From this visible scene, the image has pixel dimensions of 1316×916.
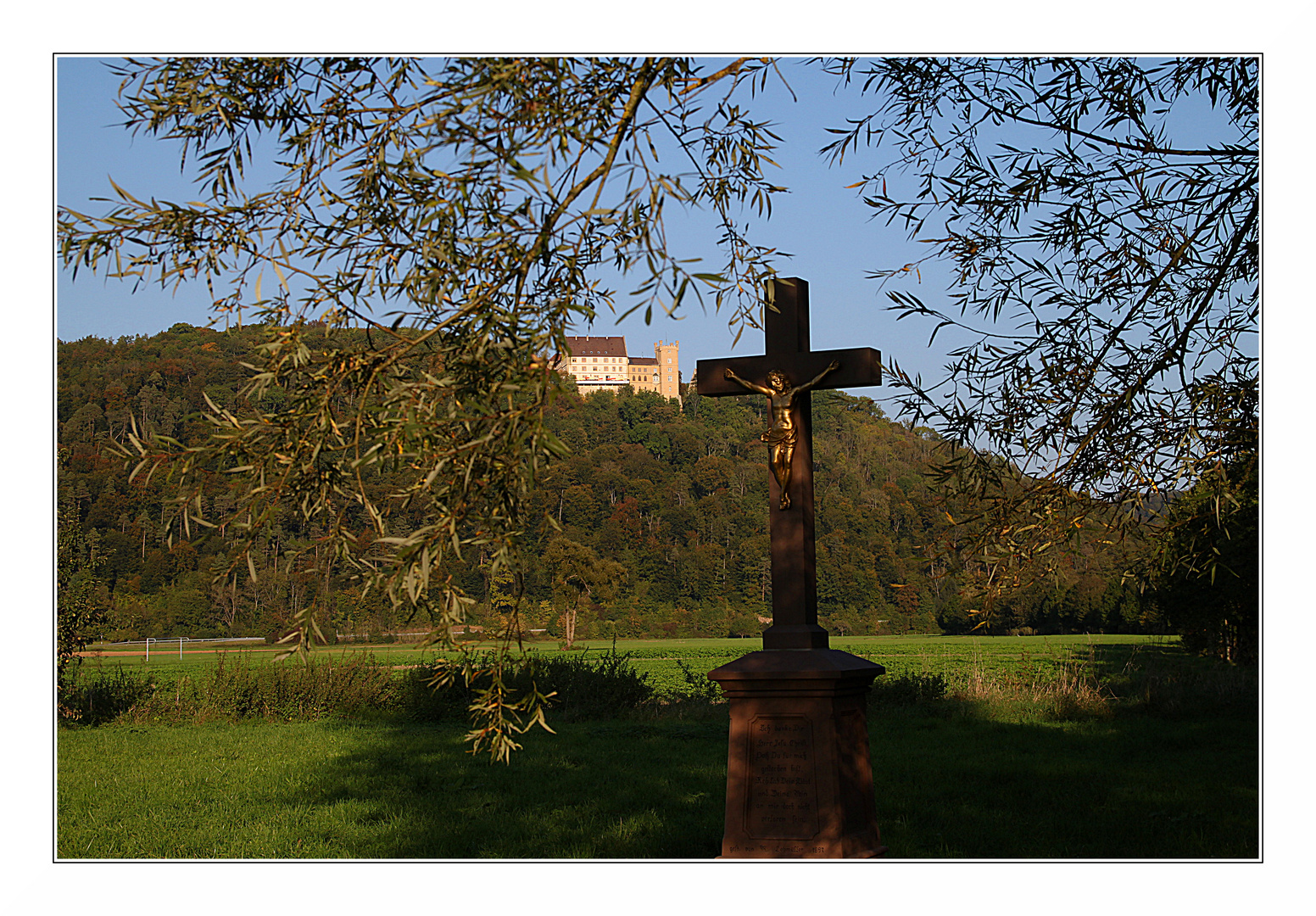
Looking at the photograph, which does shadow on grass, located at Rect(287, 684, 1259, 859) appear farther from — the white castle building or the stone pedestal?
the white castle building

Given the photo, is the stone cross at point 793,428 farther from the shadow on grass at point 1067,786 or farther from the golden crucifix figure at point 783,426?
the shadow on grass at point 1067,786

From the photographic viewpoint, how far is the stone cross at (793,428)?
19.1 ft

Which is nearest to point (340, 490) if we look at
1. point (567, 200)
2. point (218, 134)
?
point (567, 200)

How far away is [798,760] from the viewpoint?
5.52m

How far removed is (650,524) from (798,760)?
20.2 m

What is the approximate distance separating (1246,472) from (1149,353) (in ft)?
2.93

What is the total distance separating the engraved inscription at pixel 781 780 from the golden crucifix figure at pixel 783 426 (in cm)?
116

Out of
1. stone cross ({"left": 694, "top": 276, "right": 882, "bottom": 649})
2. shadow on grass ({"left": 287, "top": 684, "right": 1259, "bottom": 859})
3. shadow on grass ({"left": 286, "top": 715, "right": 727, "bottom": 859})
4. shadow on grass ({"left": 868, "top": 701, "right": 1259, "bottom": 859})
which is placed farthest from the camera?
shadow on grass ({"left": 286, "top": 715, "right": 727, "bottom": 859})

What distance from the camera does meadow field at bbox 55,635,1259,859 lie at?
7.54 metres

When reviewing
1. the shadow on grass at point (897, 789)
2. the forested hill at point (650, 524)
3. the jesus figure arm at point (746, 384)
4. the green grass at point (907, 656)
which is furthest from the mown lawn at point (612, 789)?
the jesus figure arm at point (746, 384)

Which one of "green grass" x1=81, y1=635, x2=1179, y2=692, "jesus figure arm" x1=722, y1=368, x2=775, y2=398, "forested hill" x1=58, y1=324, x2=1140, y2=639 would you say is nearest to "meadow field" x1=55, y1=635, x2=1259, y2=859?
"green grass" x1=81, y1=635, x2=1179, y2=692

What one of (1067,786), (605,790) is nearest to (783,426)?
(605,790)

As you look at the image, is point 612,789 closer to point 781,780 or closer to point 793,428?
point 781,780

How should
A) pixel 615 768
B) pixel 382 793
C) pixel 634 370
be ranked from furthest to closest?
1. pixel 634 370
2. pixel 615 768
3. pixel 382 793
